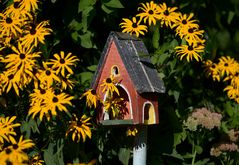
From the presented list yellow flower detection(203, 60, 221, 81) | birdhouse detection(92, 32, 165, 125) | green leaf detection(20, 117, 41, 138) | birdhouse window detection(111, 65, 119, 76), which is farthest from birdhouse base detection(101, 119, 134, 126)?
yellow flower detection(203, 60, 221, 81)

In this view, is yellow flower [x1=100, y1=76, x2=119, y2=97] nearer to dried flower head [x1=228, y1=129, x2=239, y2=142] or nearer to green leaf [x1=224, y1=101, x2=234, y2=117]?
dried flower head [x1=228, y1=129, x2=239, y2=142]

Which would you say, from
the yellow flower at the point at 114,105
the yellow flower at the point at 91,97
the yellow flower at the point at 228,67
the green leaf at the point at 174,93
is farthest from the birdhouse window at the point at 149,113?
the yellow flower at the point at 228,67

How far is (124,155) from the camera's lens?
9.93 feet

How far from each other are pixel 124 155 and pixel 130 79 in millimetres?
463

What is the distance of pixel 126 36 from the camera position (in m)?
2.88

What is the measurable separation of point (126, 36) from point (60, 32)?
25.6 inches

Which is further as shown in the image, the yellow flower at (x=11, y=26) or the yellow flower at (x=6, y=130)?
the yellow flower at (x=11, y=26)

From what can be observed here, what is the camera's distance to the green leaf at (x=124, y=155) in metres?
3.01

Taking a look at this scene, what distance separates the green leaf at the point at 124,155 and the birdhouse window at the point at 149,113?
27 centimetres

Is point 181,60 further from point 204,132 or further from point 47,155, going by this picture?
point 47,155

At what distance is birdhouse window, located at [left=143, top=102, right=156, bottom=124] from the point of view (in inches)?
111

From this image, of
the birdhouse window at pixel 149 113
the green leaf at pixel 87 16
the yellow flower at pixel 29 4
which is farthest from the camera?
the green leaf at pixel 87 16

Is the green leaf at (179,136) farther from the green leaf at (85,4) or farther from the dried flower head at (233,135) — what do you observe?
the green leaf at (85,4)

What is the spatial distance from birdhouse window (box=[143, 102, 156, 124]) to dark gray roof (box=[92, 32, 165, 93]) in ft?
0.31
